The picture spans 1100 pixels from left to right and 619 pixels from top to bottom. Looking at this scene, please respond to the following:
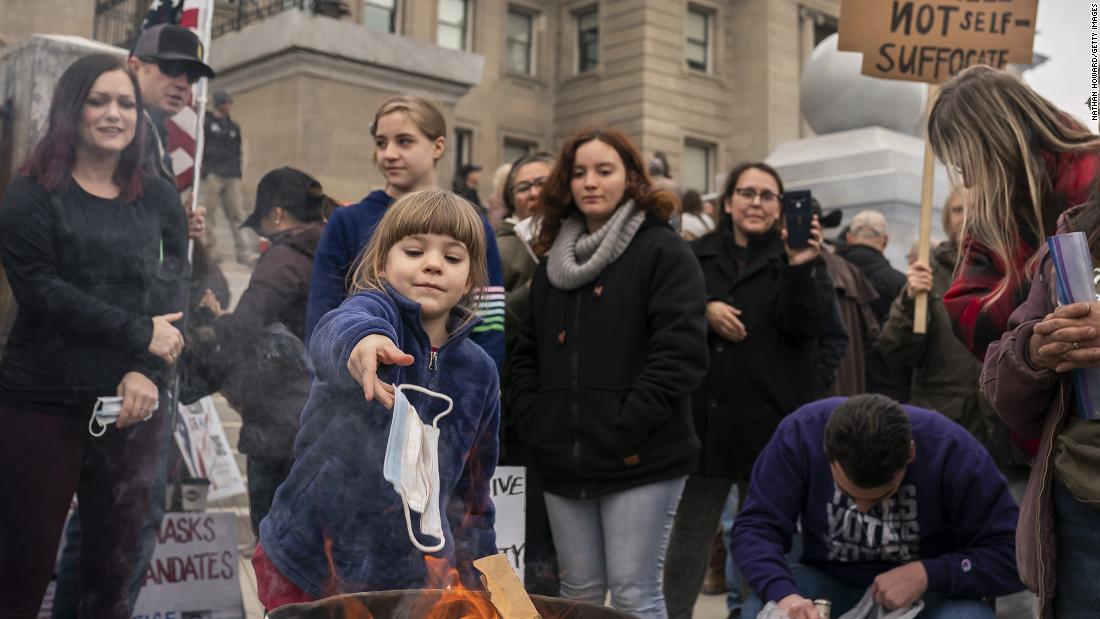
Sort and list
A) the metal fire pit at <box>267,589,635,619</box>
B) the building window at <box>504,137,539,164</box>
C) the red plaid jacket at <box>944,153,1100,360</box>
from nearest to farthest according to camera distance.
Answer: the metal fire pit at <box>267,589,635,619</box> → the red plaid jacket at <box>944,153,1100,360</box> → the building window at <box>504,137,539,164</box>

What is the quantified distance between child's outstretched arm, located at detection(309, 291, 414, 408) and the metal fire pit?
39 cm

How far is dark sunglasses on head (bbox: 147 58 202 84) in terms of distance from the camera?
3963 millimetres

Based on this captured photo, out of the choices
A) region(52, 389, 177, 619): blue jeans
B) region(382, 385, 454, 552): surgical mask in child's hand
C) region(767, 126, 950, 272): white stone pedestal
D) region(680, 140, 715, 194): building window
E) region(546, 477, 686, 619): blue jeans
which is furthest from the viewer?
region(680, 140, 715, 194): building window

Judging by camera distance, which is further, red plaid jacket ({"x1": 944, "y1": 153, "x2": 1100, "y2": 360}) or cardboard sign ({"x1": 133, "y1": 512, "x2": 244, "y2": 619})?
cardboard sign ({"x1": 133, "y1": 512, "x2": 244, "y2": 619})

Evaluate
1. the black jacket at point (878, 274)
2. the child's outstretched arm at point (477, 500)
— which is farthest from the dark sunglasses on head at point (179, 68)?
the black jacket at point (878, 274)

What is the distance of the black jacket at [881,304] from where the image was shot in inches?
241

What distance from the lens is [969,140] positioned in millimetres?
3033

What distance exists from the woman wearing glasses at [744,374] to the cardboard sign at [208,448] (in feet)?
5.35

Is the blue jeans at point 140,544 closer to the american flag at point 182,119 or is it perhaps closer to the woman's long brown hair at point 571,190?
the american flag at point 182,119

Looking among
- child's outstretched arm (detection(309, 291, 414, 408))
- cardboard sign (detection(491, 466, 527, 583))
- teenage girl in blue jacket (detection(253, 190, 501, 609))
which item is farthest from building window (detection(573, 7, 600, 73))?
child's outstretched arm (detection(309, 291, 414, 408))

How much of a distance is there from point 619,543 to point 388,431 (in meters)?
1.69

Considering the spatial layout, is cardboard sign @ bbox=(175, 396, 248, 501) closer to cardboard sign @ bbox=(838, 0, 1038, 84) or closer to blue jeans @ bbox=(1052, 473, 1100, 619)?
blue jeans @ bbox=(1052, 473, 1100, 619)

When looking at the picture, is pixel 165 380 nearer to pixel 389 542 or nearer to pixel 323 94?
pixel 389 542

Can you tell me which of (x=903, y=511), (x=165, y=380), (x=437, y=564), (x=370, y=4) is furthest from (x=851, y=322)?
(x=370, y=4)
